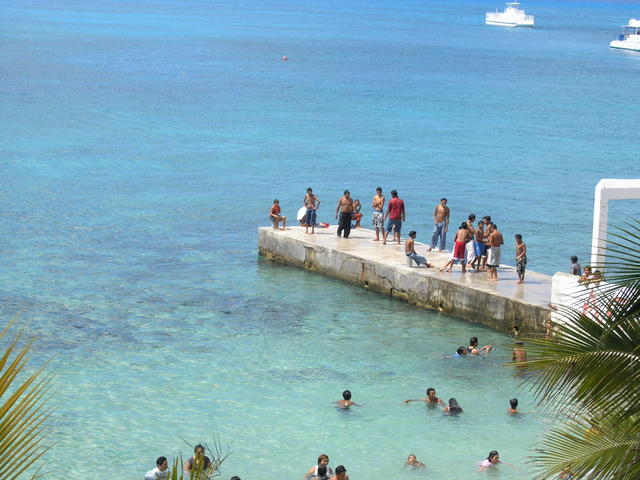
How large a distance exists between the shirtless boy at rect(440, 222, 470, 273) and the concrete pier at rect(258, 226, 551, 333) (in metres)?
0.20

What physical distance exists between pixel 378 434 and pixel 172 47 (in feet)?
325

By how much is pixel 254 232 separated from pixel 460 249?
10.6 metres

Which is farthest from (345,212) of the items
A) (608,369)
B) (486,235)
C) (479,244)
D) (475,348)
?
(608,369)

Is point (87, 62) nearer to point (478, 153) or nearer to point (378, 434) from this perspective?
point (478, 153)

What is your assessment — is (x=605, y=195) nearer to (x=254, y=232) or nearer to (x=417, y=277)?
(x=417, y=277)

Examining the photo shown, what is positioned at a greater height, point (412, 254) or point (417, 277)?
point (412, 254)

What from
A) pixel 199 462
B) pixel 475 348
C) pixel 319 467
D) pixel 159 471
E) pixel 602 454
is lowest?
pixel 159 471

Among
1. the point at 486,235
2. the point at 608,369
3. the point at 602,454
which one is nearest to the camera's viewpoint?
the point at 608,369

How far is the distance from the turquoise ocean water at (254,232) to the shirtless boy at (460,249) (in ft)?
4.41

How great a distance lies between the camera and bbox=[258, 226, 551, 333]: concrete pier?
21547 mm

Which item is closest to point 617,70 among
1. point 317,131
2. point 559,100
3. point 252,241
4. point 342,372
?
point 559,100

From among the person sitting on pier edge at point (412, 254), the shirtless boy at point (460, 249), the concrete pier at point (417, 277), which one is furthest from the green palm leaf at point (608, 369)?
the person sitting on pier edge at point (412, 254)

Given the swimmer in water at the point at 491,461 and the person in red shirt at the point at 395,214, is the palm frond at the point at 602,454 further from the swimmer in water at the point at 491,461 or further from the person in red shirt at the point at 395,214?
the person in red shirt at the point at 395,214

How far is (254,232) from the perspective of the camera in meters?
32.3
